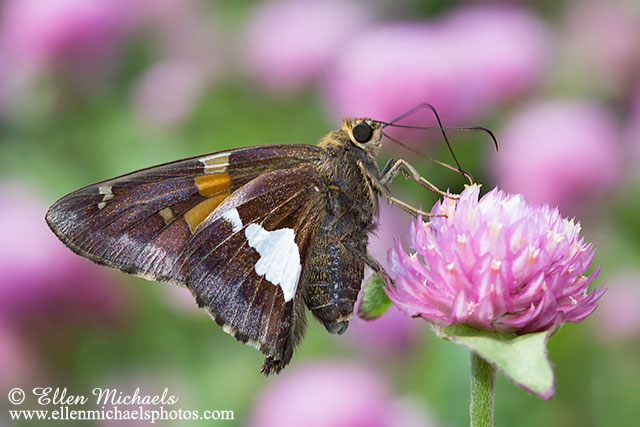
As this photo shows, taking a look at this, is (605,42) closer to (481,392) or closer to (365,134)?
(365,134)

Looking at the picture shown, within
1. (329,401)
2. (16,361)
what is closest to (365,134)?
(329,401)

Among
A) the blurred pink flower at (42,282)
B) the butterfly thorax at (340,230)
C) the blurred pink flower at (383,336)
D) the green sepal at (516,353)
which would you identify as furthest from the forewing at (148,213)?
the blurred pink flower at (383,336)

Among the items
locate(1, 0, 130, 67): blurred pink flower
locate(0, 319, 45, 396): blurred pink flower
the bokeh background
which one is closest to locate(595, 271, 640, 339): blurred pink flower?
the bokeh background

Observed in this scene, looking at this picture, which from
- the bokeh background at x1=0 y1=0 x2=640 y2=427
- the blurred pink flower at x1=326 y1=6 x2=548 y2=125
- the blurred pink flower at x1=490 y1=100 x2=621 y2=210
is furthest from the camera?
the blurred pink flower at x1=490 y1=100 x2=621 y2=210

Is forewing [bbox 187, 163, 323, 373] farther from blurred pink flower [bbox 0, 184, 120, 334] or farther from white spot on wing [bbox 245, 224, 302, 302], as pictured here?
blurred pink flower [bbox 0, 184, 120, 334]

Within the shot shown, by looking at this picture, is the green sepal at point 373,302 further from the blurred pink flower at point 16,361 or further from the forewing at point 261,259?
the blurred pink flower at point 16,361

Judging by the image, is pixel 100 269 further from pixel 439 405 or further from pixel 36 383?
pixel 439 405
